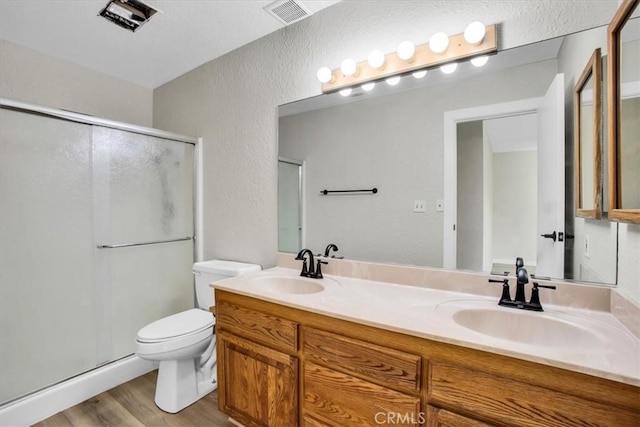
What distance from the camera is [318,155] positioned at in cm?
189

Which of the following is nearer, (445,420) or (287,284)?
(445,420)

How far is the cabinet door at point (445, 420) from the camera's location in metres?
0.88

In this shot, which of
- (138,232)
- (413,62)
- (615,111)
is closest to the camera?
(615,111)

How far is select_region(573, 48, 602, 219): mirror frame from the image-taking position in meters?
1.08

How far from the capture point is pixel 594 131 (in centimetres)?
110

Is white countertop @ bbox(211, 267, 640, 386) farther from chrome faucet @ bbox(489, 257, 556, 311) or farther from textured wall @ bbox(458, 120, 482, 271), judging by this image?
textured wall @ bbox(458, 120, 482, 271)

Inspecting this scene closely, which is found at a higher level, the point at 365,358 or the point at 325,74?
→ the point at 325,74

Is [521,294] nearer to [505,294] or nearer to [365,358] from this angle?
[505,294]

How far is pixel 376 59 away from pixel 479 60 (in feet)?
1.59

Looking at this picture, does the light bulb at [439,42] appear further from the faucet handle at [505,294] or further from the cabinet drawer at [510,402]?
the cabinet drawer at [510,402]

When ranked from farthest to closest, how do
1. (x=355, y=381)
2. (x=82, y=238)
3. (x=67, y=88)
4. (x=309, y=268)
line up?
(x=67, y=88) → (x=82, y=238) → (x=309, y=268) → (x=355, y=381)

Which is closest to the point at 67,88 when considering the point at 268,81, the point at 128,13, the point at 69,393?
the point at 128,13

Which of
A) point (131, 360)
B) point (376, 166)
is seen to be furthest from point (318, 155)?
point (131, 360)

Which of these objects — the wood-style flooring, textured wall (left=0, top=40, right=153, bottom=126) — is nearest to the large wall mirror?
the wood-style flooring
